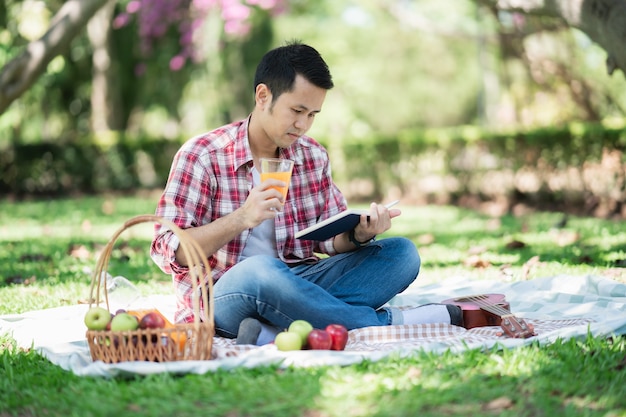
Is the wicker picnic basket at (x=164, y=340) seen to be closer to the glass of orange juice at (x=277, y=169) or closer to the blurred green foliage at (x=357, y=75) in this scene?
the glass of orange juice at (x=277, y=169)

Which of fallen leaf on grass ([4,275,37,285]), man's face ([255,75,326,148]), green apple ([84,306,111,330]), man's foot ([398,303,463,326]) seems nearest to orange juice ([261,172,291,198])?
man's face ([255,75,326,148])

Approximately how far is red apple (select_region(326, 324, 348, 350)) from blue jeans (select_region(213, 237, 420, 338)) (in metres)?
0.18

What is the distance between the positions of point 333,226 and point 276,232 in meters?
0.41

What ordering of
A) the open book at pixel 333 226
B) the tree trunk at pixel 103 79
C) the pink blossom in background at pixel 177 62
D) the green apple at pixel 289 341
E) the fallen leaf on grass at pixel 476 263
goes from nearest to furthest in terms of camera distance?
the green apple at pixel 289 341 → the open book at pixel 333 226 → the fallen leaf on grass at pixel 476 263 → the tree trunk at pixel 103 79 → the pink blossom in background at pixel 177 62

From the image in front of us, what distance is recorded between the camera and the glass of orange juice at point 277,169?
11.2 feet

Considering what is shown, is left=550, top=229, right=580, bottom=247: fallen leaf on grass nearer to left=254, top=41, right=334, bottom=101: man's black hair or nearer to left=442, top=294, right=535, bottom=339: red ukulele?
left=442, top=294, right=535, bottom=339: red ukulele

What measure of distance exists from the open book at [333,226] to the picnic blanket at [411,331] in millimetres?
494

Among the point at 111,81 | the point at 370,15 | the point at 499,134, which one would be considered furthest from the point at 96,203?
the point at 370,15

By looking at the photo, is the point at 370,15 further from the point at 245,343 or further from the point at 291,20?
the point at 245,343

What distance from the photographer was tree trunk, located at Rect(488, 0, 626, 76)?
5.72 metres

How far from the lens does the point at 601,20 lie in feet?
19.2

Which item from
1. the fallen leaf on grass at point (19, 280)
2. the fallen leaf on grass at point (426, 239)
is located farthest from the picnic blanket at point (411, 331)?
the fallen leaf on grass at point (426, 239)

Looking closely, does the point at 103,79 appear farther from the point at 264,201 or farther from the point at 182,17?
the point at 264,201

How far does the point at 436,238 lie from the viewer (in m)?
7.92
